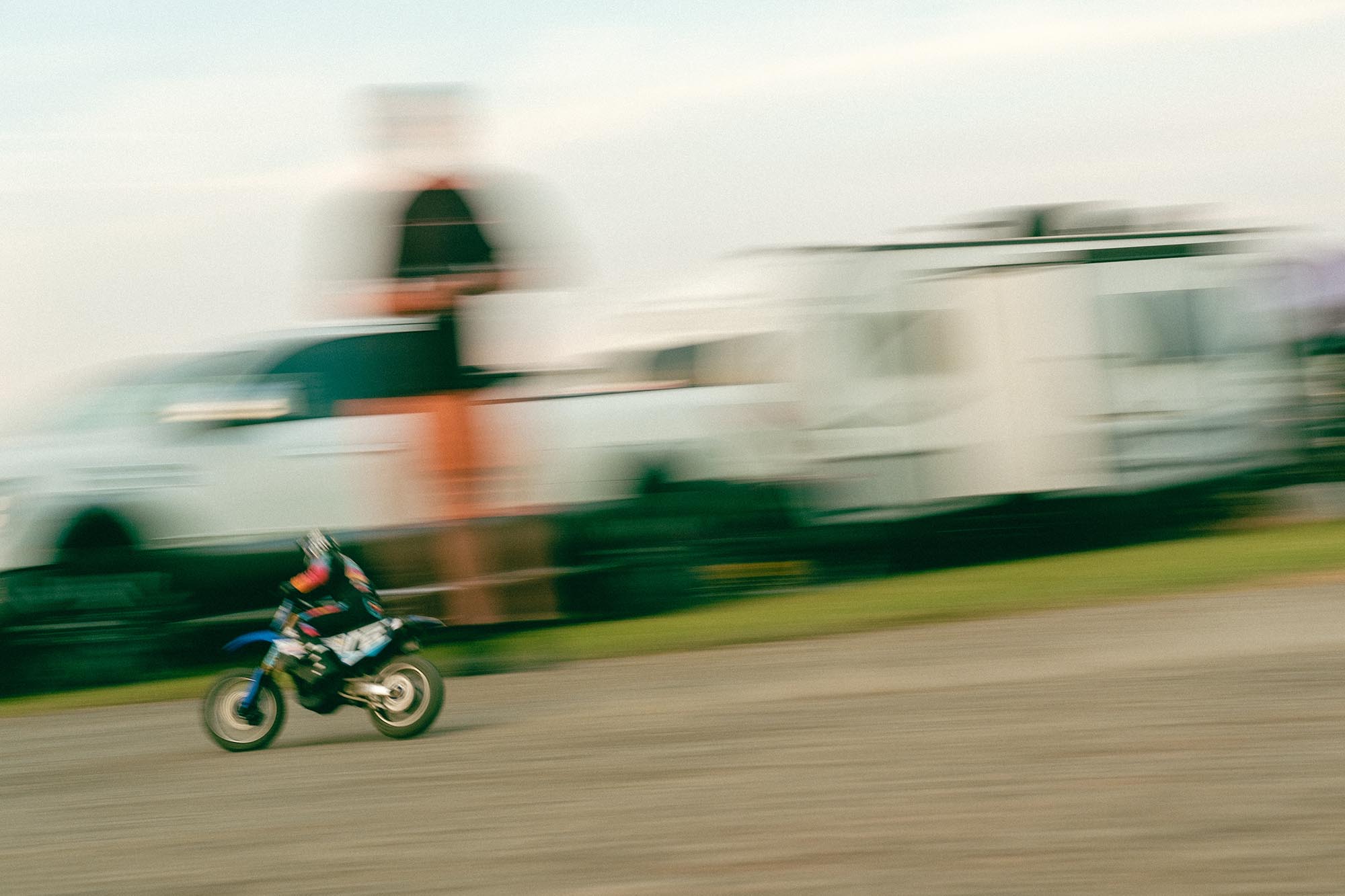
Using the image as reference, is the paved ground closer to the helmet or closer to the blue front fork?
the blue front fork

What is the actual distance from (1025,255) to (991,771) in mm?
8719

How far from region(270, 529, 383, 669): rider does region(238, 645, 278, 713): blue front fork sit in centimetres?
15

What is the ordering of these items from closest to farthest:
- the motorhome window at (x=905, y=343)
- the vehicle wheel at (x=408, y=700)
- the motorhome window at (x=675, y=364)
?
the vehicle wheel at (x=408, y=700) < the motorhome window at (x=675, y=364) < the motorhome window at (x=905, y=343)

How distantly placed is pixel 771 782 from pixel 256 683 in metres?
2.73

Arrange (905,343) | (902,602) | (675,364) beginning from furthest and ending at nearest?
(905,343)
(675,364)
(902,602)

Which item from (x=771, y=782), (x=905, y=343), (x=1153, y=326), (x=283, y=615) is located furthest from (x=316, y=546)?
(x=1153, y=326)

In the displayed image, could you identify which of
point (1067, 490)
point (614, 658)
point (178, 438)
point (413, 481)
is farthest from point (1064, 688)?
point (1067, 490)

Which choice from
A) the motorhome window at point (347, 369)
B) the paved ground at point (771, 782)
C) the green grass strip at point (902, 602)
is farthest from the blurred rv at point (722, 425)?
the paved ground at point (771, 782)

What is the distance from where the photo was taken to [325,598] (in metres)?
7.95

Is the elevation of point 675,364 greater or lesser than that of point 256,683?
greater

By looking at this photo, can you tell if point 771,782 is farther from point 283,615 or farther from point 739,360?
point 739,360

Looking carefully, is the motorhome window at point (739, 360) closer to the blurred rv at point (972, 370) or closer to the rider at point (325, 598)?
the blurred rv at point (972, 370)

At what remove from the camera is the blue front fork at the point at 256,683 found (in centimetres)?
777

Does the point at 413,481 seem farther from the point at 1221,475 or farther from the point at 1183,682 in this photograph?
the point at 1221,475
